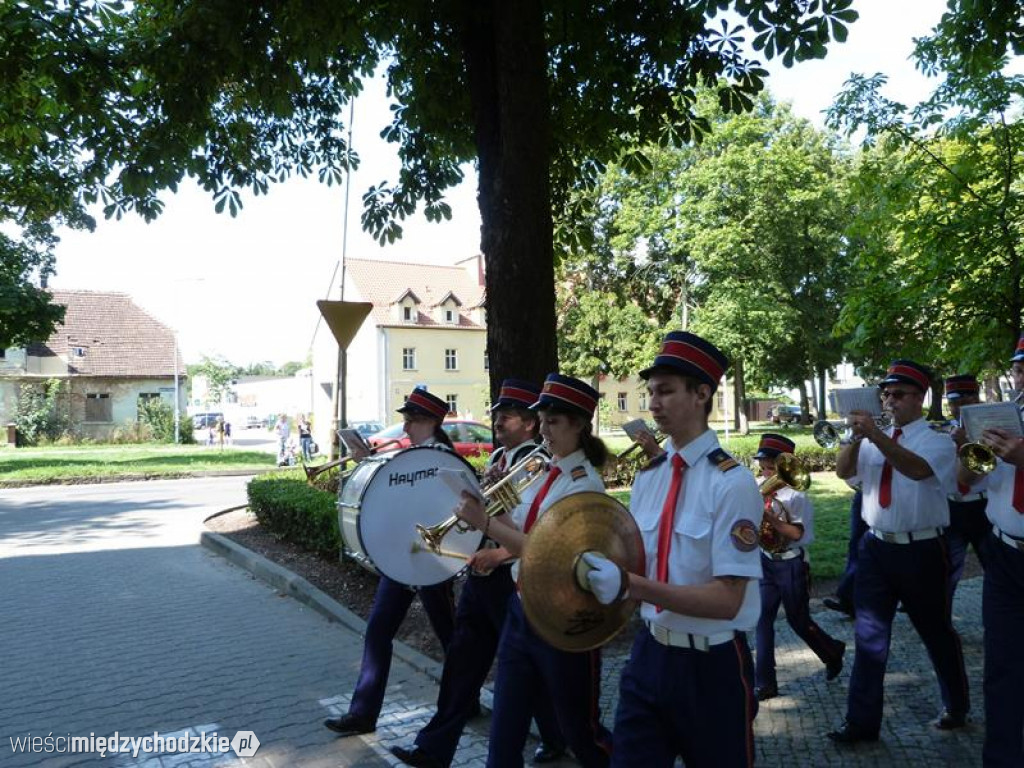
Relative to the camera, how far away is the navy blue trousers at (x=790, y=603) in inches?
212

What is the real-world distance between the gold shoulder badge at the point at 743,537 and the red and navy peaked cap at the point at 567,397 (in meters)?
1.12

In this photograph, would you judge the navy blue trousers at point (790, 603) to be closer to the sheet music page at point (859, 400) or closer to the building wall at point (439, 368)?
the sheet music page at point (859, 400)

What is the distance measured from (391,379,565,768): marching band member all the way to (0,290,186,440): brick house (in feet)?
140

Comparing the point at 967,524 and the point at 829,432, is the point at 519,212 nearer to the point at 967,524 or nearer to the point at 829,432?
the point at 829,432

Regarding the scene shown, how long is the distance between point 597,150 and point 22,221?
45.1 feet

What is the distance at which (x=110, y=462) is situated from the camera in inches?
1080

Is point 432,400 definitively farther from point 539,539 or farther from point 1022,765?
point 1022,765

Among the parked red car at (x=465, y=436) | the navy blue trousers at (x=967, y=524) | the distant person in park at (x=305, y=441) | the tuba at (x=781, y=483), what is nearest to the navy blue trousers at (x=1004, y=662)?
the tuba at (x=781, y=483)

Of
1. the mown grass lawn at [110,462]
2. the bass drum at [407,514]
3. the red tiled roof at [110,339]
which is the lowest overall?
the mown grass lawn at [110,462]

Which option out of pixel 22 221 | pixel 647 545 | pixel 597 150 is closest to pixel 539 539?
pixel 647 545

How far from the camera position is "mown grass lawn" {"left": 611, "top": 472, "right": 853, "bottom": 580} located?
9.14 meters

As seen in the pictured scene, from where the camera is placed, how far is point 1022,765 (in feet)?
12.0

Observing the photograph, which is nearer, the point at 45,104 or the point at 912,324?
the point at 45,104

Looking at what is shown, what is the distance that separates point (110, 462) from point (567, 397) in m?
27.3
